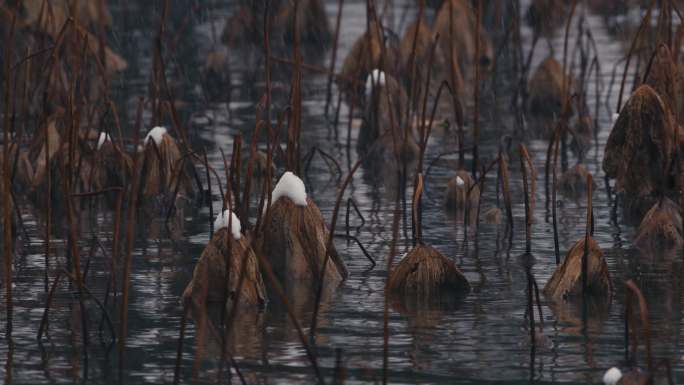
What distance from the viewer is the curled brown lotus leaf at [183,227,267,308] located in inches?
240

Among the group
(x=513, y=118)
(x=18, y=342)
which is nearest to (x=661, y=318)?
(x=18, y=342)

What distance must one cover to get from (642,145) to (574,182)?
157 centimetres

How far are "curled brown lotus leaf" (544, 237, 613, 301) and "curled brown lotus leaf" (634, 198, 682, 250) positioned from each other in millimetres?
977

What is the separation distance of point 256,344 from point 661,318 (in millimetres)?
1357

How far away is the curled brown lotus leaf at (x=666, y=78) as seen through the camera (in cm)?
716

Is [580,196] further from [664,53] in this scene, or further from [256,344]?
[256,344]

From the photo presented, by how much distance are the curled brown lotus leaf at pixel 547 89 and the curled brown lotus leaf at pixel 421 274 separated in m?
5.21

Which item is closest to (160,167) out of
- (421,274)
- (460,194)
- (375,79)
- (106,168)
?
(106,168)

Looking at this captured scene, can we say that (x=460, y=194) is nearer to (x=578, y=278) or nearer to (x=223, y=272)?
(x=578, y=278)

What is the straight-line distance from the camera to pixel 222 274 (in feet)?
20.2

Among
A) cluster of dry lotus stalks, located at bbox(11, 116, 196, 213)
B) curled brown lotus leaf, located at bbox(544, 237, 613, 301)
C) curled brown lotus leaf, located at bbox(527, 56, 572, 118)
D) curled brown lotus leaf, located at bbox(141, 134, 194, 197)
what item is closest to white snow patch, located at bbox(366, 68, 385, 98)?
cluster of dry lotus stalks, located at bbox(11, 116, 196, 213)

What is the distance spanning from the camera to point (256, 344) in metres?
5.66

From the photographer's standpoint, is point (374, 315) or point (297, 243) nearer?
point (374, 315)

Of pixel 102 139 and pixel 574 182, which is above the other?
pixel 102 139
